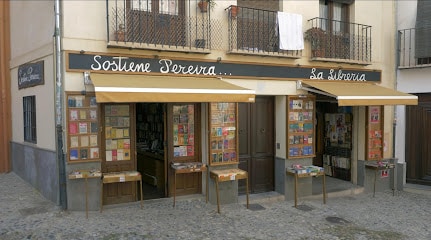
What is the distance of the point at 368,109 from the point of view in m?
10.3

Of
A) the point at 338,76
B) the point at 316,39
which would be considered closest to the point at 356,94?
the point at 338,76

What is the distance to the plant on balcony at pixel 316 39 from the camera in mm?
9391

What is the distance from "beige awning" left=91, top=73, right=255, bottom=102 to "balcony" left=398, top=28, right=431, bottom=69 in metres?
5.67

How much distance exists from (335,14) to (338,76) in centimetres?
183

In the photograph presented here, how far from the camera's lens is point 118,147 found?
7.78 meters

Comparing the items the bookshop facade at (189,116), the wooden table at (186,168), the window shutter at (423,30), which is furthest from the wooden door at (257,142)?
the window shutter at (423,30)

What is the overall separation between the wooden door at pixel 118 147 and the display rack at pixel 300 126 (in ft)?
12.4

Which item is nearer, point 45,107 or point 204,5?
point 45,107

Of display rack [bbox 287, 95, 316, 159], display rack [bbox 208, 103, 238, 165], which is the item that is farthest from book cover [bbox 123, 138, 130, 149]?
display rack [bbox 287, 95, 316, 159]

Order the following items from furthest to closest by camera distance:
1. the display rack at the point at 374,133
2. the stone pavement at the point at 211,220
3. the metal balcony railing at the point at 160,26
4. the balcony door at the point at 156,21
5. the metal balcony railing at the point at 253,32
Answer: the display rack at the point at 374,133
the metal balcony railing at the point at 253,32
the balcony door at the point at 156,21
the metal balcony railing at the point at 160,26
the stone pavement at the point at 211,220

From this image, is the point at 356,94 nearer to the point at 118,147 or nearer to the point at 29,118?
the point at 118,147

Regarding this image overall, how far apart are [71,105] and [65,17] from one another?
5.34 ft

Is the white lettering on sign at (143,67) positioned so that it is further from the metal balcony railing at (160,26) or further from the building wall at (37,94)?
the building wall at (37,94)

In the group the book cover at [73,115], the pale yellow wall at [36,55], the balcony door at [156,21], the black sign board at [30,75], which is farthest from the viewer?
the black sign board at [30,75]
